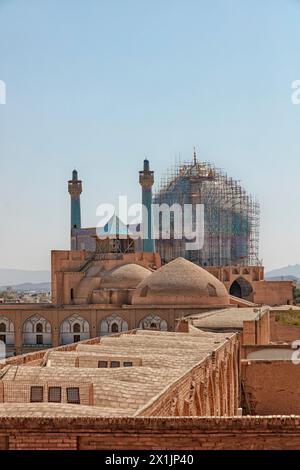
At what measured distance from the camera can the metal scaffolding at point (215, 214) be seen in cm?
5188

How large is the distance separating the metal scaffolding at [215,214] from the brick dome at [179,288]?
67.6 feet

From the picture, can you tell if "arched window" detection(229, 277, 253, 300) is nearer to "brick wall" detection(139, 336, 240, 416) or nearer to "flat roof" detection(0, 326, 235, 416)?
"brick wall" detection(139, 336, 240, 416)

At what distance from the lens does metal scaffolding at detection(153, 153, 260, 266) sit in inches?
2042

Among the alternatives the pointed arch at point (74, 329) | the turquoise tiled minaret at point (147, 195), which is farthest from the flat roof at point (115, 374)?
the turquoise tiled minaret at point (147, 195)

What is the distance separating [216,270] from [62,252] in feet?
36.5

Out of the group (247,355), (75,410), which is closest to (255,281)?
(247,355)

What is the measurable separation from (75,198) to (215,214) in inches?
369

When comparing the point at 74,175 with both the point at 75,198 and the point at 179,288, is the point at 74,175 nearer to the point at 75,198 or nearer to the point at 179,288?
the point at 75,198

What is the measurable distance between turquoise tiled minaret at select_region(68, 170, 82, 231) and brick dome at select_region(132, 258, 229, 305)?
22805mm

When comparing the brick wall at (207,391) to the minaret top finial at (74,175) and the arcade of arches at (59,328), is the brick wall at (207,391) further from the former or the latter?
the minaret top finial at (74,175)

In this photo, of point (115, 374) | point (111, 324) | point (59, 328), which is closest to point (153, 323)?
point (111, 324)

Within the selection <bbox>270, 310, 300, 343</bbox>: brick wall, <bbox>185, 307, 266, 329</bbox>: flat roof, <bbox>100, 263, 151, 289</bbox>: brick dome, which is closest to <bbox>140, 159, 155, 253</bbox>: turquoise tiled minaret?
<bbox>100, 263, 151, 289</bbox>: brick dome

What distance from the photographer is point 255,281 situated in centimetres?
4366
